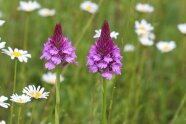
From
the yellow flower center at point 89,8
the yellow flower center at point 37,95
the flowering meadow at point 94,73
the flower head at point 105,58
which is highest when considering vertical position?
the yellow flower center at point 89,8

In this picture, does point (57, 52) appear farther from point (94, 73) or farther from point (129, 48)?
point (129, 48)

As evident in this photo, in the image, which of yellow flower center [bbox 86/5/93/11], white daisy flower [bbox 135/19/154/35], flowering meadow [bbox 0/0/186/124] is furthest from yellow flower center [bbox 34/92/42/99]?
yellow flower center [bbox 86/5/93/11]

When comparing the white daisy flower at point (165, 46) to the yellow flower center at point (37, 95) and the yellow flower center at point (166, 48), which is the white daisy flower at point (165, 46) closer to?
the yellow flower center at point (166, 48)

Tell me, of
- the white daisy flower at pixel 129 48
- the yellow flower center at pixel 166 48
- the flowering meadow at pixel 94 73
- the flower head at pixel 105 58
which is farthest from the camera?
the white daisy flower at pixel 129 48

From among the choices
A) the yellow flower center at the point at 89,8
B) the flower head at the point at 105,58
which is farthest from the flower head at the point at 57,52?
the yellow flower center at the point at 89,8

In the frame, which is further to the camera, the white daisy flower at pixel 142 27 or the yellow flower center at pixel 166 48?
the yellow flower center at pixel 166 48

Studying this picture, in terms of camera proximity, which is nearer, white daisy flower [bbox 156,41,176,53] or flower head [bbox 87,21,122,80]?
flower head [bbox 87,21,122,80]

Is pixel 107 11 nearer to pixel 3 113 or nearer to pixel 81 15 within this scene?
pixel 81 15

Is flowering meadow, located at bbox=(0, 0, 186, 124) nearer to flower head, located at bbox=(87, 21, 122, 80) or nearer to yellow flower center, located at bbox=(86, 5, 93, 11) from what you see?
yellow flower center, located at bbox=(86, 5, 93, 11)
